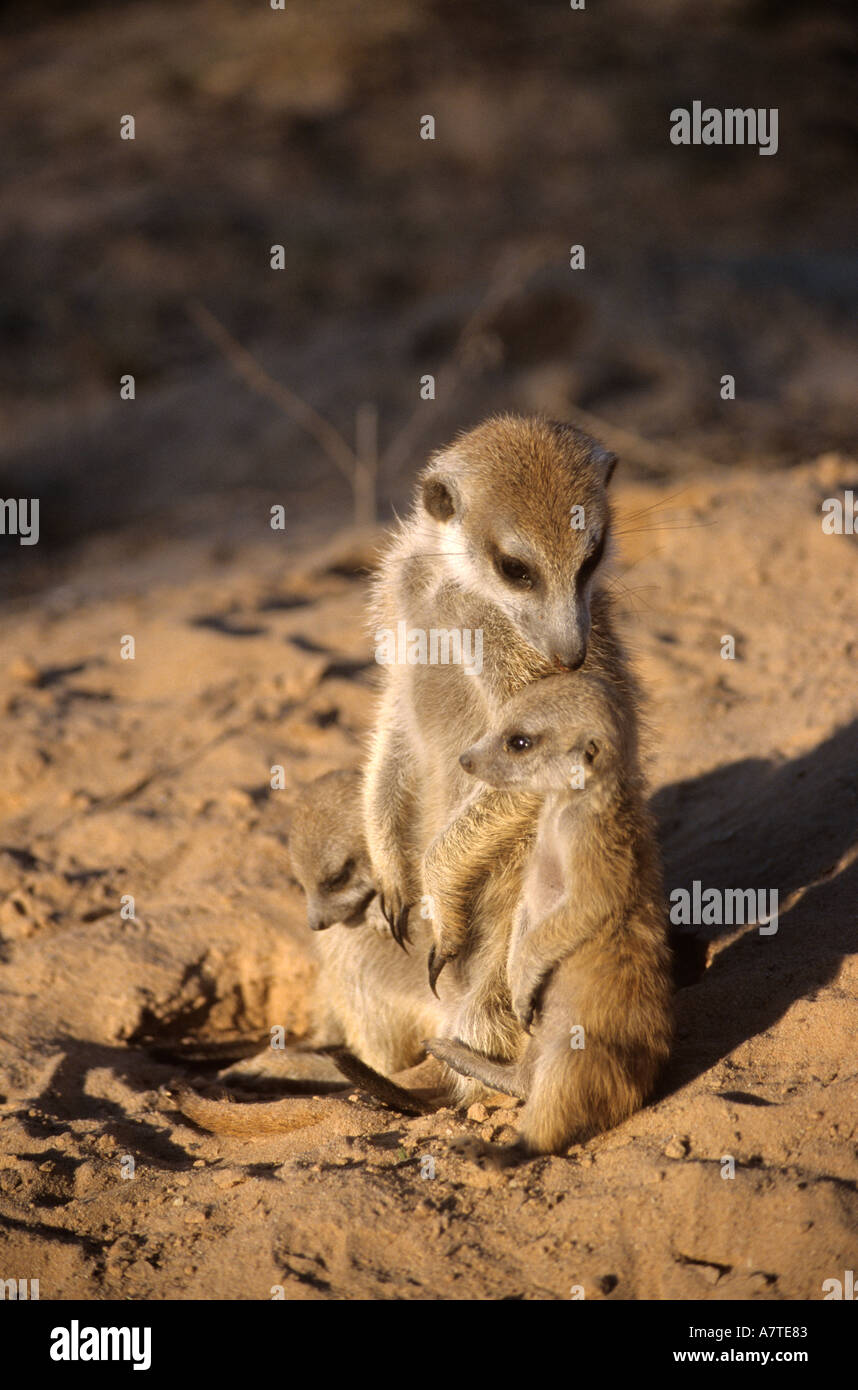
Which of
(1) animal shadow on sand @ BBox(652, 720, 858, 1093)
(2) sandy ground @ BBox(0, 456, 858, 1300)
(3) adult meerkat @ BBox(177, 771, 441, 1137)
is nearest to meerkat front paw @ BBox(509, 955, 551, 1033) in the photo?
(2) sandy ground @ BBox(0, 456, 858, 1300)

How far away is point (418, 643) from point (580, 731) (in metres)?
0.88

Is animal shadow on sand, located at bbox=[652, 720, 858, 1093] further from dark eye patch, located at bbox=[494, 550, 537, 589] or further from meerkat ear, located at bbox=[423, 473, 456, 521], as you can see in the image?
meerkat ear, located at bbox=[423, 473, 456, 521]

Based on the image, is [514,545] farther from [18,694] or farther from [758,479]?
[758,479]

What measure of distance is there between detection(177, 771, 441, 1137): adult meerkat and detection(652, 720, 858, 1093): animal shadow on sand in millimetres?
840

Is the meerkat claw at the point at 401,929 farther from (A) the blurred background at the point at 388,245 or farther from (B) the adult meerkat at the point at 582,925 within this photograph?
(A) the blurred background at the point at 388,245

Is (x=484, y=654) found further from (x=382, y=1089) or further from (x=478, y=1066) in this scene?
(x=382, y=1089)

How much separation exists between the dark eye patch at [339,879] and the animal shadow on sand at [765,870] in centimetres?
110

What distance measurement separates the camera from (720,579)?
20.0ft

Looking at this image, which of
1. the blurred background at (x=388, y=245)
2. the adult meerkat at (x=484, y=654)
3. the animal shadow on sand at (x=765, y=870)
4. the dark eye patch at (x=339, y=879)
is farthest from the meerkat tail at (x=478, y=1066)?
the blurred background at (x=388, y=245)

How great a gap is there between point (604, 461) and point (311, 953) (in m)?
2.02

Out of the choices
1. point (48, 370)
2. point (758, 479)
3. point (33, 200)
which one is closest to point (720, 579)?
point (758, 479)

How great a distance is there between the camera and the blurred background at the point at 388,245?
10.5 metres

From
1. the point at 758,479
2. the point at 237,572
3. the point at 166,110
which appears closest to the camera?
the point at 758,479
